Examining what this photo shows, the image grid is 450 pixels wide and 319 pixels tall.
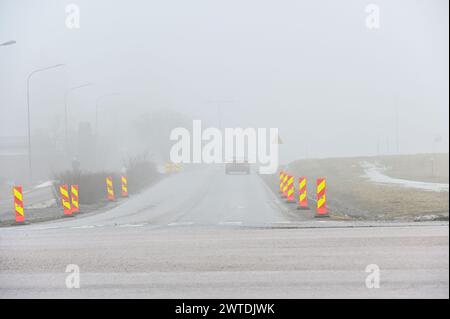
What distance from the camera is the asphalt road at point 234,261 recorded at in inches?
394

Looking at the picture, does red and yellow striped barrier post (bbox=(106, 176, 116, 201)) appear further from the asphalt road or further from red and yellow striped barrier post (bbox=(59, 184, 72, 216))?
the asphalt road

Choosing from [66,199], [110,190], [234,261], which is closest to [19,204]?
[66,199]

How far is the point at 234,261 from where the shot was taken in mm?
12492

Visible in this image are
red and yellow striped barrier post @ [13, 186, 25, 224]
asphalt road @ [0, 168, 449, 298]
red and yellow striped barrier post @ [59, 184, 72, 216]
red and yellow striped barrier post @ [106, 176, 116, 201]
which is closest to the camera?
asphalt road @ [0, 168, 449, 298]

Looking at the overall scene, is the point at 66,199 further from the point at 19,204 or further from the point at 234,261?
the point at 234,261

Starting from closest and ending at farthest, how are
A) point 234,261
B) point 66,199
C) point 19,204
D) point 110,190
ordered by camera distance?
point 234,261 → point 19,204 → point 66,199 → point 110,190

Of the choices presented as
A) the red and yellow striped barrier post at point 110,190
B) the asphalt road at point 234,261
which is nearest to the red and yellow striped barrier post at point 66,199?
the asphalt road at point 234,261

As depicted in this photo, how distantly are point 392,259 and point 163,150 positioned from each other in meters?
94.7

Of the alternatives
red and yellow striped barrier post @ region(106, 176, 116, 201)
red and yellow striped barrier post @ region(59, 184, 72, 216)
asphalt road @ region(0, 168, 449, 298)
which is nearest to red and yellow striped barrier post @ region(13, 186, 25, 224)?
red and yellow striped barrier post @ region(59, 184, 72, 216)

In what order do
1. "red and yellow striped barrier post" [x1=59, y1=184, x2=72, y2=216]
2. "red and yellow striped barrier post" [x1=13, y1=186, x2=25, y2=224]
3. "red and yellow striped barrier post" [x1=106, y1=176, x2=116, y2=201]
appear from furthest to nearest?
"red and yellow striped barrier post" [x1=106, y1=176, x2=116, y2=201] < "red and yellow striped barrier post" [x1=59, y1=184, x2=72, y2=216] < "red and yellow striped barrier post" [x1=13, y1=186, x2=25, y2=224]

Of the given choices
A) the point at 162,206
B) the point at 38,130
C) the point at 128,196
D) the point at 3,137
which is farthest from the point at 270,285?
the point at 3,137

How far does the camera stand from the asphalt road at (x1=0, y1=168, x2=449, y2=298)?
32.8 feet

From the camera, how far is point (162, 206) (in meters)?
33.1
